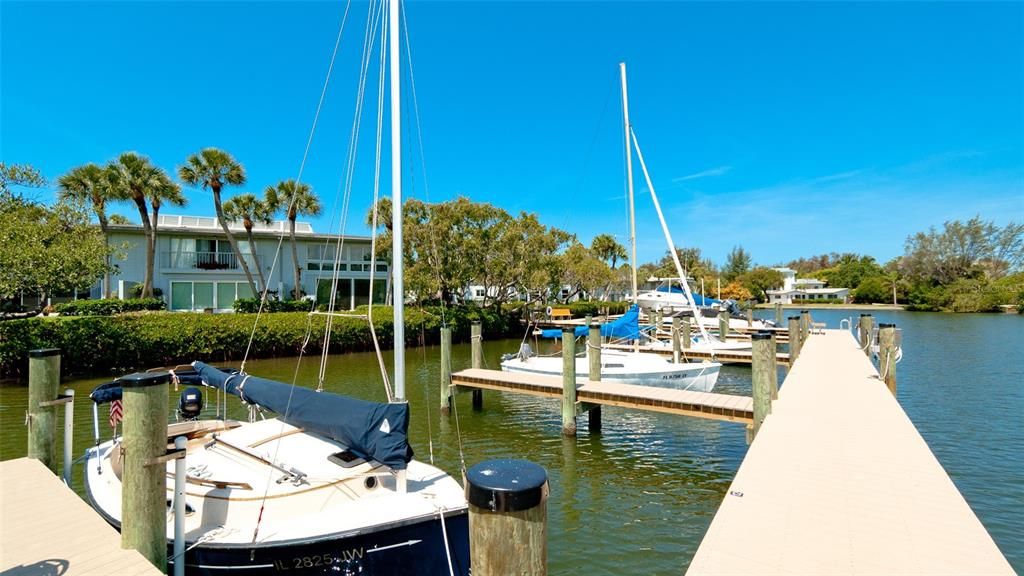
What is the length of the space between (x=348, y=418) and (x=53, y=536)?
2.80 m

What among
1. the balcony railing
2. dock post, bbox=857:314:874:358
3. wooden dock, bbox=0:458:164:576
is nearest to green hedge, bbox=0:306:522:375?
wooden dock, bbox=0:458:164:576

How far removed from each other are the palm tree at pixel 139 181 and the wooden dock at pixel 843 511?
3433cm

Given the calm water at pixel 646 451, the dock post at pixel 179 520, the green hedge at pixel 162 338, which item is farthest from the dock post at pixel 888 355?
the dock post at pixel 179 520

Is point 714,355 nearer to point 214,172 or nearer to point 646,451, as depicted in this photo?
point 646,451

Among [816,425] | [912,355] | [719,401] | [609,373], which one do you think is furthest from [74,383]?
[912,355]

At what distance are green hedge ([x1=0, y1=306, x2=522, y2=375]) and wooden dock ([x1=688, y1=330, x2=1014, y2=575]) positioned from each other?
41.6 feet

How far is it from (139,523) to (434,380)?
16.5 meters

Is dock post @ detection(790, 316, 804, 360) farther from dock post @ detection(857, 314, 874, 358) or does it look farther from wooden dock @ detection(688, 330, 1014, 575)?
wooden dock @ detection(688, 330, 1014, 575)

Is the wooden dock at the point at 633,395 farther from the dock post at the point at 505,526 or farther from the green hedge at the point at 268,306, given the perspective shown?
the green hedge at the point at 268,306

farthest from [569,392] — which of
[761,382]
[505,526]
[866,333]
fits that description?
[866,333]

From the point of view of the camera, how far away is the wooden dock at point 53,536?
14.4 ft

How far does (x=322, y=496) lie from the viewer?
5.44 metres

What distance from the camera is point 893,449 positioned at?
23.5 feet

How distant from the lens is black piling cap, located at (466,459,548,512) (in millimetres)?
2176
